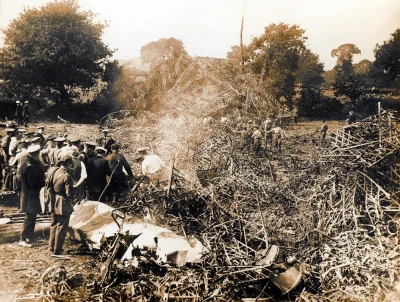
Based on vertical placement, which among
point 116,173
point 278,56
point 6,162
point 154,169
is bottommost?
point 6,162

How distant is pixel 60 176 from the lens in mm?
4887

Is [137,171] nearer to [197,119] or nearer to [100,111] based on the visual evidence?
[197,119]

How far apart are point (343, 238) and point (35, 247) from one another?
16.8ft

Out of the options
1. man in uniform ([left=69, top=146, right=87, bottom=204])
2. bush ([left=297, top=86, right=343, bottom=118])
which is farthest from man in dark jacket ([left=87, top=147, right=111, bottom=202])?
bush ([left=297, top=86, right=343, bottom=118])

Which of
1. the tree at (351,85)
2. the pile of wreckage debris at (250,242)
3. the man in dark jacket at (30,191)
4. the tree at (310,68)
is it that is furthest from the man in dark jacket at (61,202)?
the tree at (351,85)

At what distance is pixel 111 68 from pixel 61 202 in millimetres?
15166

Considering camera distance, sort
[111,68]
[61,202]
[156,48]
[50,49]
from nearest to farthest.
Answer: [61,202]
[50,49]
[111,68]
[156,48]

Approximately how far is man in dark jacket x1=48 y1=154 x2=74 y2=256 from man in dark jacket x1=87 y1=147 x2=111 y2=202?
1.55 metres

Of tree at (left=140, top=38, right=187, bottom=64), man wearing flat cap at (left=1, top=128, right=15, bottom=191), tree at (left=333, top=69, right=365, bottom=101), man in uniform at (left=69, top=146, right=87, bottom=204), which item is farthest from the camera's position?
tree at (left=140, top=38, right=187, bottom=64)

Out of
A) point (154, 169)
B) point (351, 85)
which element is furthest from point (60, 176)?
point (351, 85)

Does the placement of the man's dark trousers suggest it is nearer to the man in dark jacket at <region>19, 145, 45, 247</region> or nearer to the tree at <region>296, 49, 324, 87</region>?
the man in dark jacket at <region>19, 145, 45, 247</region>

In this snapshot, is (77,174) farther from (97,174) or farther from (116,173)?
(116,173)

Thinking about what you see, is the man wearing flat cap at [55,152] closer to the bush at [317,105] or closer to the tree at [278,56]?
the tree at [278,56]

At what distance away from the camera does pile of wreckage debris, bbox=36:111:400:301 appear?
381 centimetres
